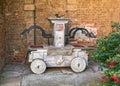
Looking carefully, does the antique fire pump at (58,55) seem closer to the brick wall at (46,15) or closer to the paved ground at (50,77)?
the paved ground at (50,77)

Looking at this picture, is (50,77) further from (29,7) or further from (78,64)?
(29,7)

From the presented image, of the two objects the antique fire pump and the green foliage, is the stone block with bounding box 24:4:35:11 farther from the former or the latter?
the green foliage

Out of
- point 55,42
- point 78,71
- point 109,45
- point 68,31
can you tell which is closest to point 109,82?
point 109,45

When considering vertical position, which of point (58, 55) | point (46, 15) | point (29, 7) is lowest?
point (58, 55)

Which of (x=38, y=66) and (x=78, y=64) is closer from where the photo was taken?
(x=38, y=66)

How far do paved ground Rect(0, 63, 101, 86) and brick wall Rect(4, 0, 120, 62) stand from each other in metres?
0.77

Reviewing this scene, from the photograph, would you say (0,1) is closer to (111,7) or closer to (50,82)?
(50,82)

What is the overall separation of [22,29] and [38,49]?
107 centimetres

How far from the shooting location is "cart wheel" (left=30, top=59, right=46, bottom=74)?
5.68 m

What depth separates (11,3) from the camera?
6.49 metres

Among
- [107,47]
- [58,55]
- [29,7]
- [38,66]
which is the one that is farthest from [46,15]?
[107,47]

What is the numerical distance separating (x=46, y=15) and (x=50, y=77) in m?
1.83

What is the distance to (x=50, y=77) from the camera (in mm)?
5453

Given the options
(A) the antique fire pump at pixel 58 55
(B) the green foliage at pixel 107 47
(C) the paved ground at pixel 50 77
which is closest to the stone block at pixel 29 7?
(A) the antique fire pump at pixel 58 55
